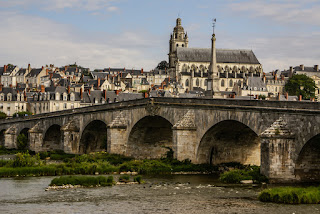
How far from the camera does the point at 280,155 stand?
36.9m

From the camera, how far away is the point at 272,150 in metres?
37.1

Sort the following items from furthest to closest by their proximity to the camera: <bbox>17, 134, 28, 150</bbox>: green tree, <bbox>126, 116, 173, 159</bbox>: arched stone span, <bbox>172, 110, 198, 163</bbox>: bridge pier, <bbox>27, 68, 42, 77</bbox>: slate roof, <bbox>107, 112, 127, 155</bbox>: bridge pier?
<bbox>27, 68, 42, 77</bbox>: slate roof < <bbox>17, 134, 28, 150</bbox>: green tree < <bbox>107, 112, 127, 155</bbox>: bridge pier < <bbox>126, 116, 173, 159</bbox>: arched stone span < <bbox>172, 110, 198, 163</bbox>: bridge pier

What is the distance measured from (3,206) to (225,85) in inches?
5602

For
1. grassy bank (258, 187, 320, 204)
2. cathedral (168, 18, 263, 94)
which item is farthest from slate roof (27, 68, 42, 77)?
grassy bank (258, 187, 320, 204)

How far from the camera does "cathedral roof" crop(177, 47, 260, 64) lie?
182 metres

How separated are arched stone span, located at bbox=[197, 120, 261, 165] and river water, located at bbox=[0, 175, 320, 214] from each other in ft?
19.3

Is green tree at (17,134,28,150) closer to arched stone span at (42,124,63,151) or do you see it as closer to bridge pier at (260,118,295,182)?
arched stone span at (42,124,63,151)

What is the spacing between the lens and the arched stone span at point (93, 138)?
228 feet

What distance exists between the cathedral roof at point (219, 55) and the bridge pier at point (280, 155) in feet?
473

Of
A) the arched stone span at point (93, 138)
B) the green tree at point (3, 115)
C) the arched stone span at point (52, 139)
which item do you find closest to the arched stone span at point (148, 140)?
the arched stone span at point (93, 138)

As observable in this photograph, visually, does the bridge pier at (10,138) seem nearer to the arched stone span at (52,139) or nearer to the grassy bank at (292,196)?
the arched stone span at (52,139)

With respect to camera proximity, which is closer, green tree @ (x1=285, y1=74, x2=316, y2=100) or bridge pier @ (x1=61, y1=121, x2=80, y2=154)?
bridge pier @ (x1=61, y1=121, x2=80, y2=154)

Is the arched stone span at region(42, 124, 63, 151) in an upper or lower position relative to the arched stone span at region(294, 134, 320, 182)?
upper

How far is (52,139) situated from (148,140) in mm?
23529
